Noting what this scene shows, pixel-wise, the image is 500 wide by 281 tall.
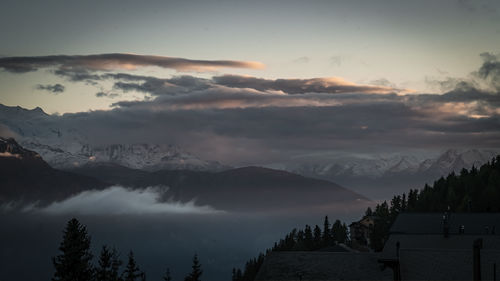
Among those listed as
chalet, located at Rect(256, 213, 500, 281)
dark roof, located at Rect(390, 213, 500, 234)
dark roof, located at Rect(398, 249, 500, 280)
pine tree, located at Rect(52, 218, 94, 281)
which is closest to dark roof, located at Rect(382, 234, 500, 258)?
dark roof, located at Rect(390, 213, 500, 234)

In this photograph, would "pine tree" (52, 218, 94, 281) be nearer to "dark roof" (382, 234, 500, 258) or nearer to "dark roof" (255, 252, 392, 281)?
"dark roof" (255, 252, 392, 281)

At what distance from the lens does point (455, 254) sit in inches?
2753

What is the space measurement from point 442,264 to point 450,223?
191 ft

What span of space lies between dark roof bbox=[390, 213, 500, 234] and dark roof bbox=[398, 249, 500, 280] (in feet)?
174

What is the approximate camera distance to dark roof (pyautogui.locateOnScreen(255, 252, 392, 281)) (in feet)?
236

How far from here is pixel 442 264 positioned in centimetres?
6938

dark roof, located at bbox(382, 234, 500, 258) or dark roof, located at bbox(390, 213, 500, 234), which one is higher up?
dark roof, located at bbox(390, 213, 500, 234)

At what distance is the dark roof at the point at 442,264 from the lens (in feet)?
222

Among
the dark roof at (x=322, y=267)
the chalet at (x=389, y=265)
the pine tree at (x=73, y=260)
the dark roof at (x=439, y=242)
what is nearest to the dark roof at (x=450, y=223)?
the dark roof at (x=439, y=242)

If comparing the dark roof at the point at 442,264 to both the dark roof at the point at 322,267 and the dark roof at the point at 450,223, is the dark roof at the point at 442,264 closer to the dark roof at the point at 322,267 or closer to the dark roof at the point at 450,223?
the dark roof at the point at 322,267

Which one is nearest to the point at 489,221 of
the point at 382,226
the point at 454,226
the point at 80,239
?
the point at 454,226

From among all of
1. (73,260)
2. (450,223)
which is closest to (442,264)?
(73,260)

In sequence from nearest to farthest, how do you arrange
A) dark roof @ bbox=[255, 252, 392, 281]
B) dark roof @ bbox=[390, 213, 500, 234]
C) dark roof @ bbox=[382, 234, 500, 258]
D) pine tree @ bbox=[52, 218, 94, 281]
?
dark roof @ bbox=[255, 252, 392, 281], pine tree @ bbox=[52, 218, 94, 281], dark roof @ bbox=[382, 234, 500, 258], dark roof @ bbox=[390, 213, 500, 234]

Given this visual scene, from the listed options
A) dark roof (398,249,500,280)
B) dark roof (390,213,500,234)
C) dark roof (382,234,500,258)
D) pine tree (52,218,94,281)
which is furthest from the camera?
dark roof (390,213,500,234)
